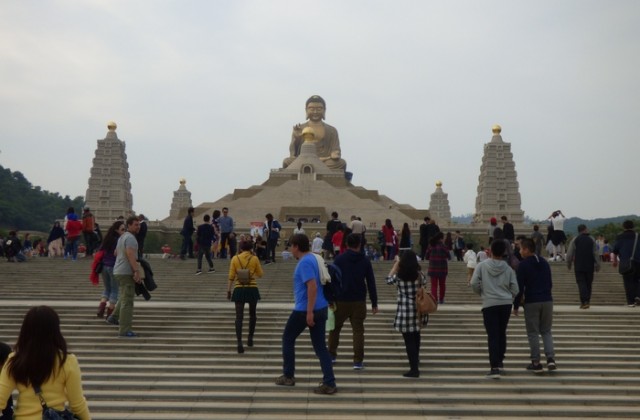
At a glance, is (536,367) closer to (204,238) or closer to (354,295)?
(354,295)

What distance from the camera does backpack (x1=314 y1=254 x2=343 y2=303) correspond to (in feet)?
22.3

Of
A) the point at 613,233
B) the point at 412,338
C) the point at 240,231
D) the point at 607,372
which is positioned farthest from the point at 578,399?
the point at 613,233

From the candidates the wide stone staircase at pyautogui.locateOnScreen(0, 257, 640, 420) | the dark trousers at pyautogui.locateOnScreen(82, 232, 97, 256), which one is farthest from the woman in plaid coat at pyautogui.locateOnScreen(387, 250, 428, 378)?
the dark trousers at pyautogui.locateOnScreen(82, 232, 97, 256)

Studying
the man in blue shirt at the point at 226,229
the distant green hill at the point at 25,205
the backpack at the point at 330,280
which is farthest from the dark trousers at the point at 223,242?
the distant green hill at the point at 25,205

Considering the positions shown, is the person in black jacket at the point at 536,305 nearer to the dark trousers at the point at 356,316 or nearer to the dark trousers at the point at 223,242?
the dark trousers at the point at 356,316

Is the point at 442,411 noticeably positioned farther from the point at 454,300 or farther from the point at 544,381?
the point at 454,300

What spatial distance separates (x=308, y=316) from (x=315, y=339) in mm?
229

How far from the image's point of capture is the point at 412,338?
719cm

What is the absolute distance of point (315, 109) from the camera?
181 feet

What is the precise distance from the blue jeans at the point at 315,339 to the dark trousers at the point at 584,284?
559 centimetres

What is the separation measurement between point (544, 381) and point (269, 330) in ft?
11.3

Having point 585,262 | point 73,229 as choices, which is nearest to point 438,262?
point 585,262

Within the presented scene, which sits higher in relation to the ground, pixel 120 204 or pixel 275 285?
pixel 120 204

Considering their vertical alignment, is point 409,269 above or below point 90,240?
below
